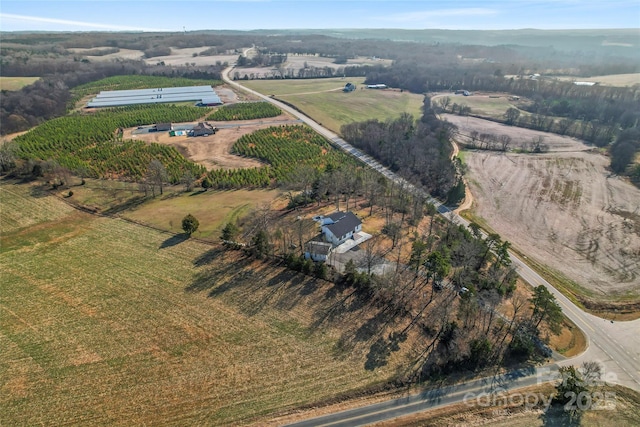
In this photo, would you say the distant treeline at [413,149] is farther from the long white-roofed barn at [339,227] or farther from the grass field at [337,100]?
the long white-roofed barn at [339,227]

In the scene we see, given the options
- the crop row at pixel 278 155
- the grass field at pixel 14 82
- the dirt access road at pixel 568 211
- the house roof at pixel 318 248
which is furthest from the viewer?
the grass field at pixel 14 82

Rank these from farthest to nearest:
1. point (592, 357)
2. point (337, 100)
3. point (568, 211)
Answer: point (337, 100) < point (568, 211) < point (592, 357)

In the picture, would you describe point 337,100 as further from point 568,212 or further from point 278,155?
point 568,212

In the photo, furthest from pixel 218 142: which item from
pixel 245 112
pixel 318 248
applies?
pixel 318 248

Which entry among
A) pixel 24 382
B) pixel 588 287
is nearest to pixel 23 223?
pixel 24 382

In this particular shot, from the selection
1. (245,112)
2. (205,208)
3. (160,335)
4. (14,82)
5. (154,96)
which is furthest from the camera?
(14,82)

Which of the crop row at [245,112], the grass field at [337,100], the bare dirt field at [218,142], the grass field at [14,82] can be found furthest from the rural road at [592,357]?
the grass field at [14,82]

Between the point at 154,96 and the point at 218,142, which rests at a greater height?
the point at 154,96
